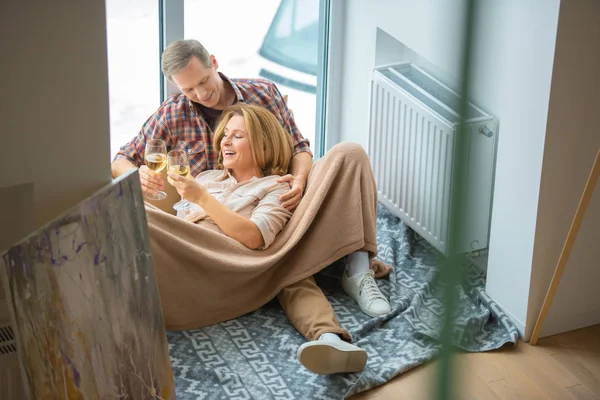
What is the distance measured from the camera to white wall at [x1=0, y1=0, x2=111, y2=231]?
4.81ft

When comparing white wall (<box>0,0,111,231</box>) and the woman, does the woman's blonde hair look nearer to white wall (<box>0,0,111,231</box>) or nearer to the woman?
the woman

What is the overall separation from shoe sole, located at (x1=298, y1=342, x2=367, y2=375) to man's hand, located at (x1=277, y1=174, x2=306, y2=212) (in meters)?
0.67

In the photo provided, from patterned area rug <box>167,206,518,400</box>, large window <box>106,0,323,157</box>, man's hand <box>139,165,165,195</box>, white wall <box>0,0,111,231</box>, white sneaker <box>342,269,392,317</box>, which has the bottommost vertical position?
patterned area rug <box>167,206,518,400</box>

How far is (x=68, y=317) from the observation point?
56.2 inches

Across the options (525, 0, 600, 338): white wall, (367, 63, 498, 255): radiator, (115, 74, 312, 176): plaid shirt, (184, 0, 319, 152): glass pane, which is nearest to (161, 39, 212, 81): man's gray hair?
(115, 74, 312, 176): plaid shirt

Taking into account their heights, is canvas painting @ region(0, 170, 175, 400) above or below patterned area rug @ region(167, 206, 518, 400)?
above

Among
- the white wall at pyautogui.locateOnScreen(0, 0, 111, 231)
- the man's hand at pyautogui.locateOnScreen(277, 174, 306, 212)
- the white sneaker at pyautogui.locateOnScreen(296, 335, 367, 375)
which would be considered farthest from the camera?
the man's hand at pyautogui.locateOnScreen(277, 174, 306, 212)

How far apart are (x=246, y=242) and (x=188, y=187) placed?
0.29 m

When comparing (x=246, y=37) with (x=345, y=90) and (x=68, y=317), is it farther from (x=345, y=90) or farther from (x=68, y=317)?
(x=68, y=317)

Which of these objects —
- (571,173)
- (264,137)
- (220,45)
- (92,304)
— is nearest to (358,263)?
(264,137)

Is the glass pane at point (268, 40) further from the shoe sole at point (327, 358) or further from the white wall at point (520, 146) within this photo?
the shoe sole at point (327, 358)

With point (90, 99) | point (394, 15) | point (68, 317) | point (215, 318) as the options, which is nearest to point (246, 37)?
point (394, 15)

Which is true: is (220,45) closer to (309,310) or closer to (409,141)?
(409,141)

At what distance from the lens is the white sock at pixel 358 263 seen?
9.04 ft
